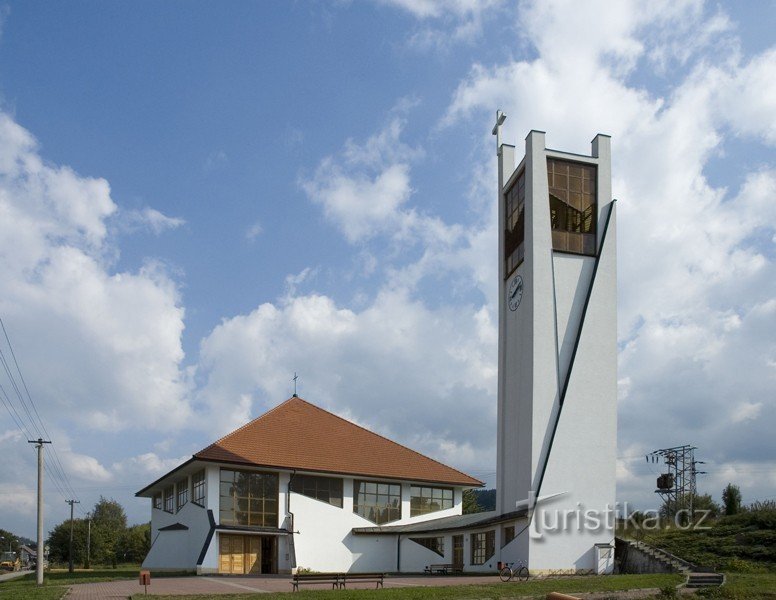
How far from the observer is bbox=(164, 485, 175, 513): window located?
124ft

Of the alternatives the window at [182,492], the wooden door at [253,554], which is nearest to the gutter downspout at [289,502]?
the wooden door at [253,554]

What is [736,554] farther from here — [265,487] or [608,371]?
[265,487]

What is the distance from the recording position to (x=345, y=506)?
3400 cm

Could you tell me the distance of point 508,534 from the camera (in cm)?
2675

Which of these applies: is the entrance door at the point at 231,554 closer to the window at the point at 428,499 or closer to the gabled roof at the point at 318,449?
the gabled roof at the point at 318,449

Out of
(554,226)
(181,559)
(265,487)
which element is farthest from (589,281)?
(181,559)

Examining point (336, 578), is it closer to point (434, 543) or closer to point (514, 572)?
point (514, 572)

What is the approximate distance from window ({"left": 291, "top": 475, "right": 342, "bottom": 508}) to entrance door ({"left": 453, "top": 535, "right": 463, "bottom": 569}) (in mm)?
5516

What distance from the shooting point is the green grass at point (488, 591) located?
1659 centimetres

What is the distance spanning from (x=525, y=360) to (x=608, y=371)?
111 inches

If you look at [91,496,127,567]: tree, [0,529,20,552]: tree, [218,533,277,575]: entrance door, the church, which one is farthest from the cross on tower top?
[0,529,20,552]: tree

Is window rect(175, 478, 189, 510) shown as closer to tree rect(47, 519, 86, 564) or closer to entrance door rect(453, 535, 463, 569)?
entrance door rect(453, 535, 463, 569)

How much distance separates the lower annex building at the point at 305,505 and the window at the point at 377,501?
0.15ft

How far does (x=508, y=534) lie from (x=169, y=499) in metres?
18.9
